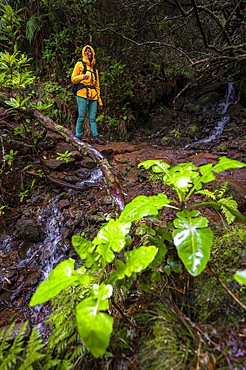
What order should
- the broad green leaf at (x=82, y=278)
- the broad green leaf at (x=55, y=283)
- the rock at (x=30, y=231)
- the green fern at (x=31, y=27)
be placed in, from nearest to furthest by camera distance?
the broad green leaf at (x=55, y=283) → the broad green leaf at (x=82, y=278) → the rock at (x=30, y=231) → the green fern at (x=31, y=27)

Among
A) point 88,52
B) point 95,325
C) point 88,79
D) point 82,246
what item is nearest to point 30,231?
point 82,246

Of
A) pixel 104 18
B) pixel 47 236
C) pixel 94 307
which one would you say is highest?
pixel 104 18

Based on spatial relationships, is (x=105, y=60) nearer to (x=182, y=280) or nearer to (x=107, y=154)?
(x=107, y=154)

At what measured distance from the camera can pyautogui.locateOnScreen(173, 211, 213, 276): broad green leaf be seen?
98 cm

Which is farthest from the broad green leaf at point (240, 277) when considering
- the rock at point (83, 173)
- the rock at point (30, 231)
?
the rock at point (83, 173)

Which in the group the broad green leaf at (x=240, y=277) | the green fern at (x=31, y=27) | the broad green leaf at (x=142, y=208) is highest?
the green fern at (x=31, y=27)

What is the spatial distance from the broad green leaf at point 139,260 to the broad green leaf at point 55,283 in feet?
0.84

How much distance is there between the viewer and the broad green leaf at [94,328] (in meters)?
0.79

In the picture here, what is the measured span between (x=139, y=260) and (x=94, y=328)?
0.35m

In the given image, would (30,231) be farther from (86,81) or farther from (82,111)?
(86,81)

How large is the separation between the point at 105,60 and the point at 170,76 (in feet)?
7.28

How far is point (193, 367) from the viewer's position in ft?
2.82

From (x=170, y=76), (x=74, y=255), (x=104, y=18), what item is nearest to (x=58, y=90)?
(x=104, y=18)

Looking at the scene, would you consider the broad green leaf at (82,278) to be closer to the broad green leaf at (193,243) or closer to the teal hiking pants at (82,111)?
the broad green leaf at (193,243)
